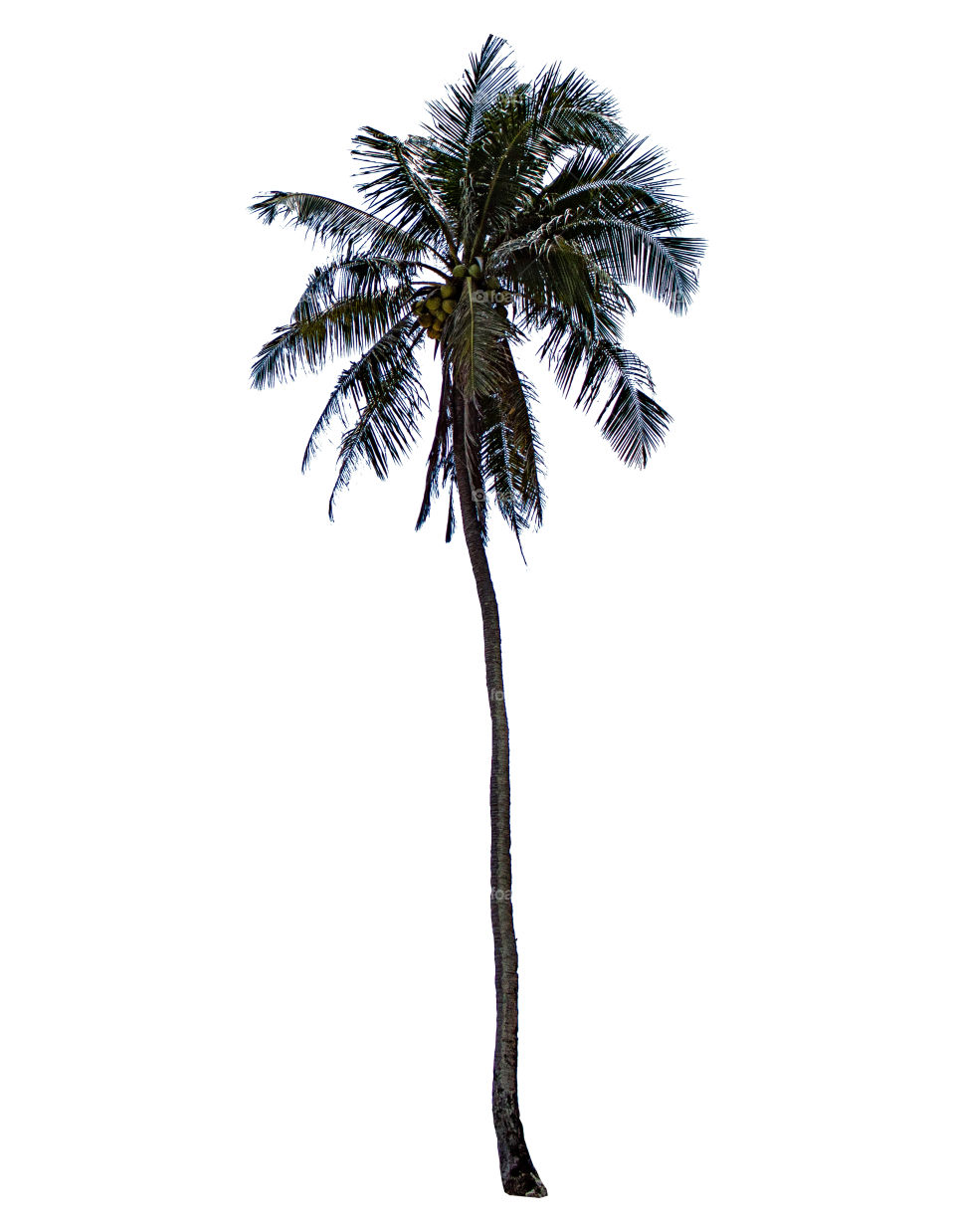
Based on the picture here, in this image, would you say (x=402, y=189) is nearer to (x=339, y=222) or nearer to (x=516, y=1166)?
(x=339, y=222)

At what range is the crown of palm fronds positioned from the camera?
13000mm

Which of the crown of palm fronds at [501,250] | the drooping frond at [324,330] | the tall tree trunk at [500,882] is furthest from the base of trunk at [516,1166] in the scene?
the drooping frond at [324,330]

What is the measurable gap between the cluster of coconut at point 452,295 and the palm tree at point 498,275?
0.02m

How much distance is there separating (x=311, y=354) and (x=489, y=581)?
3478mm

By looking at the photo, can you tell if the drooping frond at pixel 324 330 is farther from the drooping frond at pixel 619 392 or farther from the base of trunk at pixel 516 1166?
the base of trunk at pixel 516 1166

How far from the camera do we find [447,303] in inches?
531

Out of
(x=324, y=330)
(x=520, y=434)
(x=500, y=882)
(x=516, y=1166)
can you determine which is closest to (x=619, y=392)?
(x=520, y=434)

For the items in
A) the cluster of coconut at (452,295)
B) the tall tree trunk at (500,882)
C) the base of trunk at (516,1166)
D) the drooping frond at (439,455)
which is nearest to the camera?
the base of trunk at (516,1166)

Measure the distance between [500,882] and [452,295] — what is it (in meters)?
6.48

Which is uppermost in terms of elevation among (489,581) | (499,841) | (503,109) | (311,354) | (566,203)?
(503,109)

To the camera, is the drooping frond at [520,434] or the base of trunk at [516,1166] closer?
the base of trunk at [516,1166]

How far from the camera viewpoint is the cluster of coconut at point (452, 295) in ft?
43.9

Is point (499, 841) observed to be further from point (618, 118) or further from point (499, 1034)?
point (618, 118)

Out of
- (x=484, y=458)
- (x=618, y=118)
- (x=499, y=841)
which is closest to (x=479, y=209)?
(x=618, y=118)
